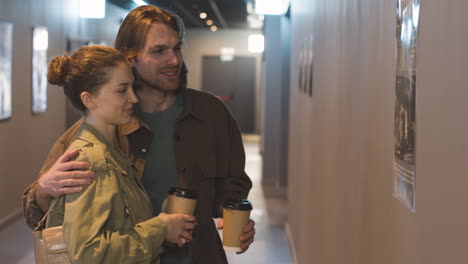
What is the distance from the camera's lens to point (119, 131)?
2.14 m

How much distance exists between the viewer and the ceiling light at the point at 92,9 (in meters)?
11.3

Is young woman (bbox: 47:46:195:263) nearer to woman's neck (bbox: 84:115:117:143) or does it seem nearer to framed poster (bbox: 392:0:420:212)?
woman's neck (bbox: 84:115:117:143)

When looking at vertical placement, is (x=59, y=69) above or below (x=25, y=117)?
above

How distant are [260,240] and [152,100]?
5113 mm

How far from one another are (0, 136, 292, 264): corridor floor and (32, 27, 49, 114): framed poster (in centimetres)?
166

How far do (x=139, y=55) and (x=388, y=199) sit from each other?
0.91m

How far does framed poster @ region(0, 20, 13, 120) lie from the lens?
717 cm

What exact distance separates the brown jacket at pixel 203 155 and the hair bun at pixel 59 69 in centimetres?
26

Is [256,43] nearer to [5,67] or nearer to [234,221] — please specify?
[5,67]

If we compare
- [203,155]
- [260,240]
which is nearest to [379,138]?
[203,155]

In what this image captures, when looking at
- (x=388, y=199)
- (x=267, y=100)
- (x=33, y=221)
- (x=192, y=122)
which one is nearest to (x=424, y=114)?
(x=388, y=199)

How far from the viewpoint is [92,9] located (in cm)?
1133

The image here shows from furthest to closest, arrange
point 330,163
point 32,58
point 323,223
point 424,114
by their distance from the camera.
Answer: point 32,58 → point 323,223 → point 330,163 → point 424,114

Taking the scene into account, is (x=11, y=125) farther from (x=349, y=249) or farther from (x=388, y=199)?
(x=388, y=199)
